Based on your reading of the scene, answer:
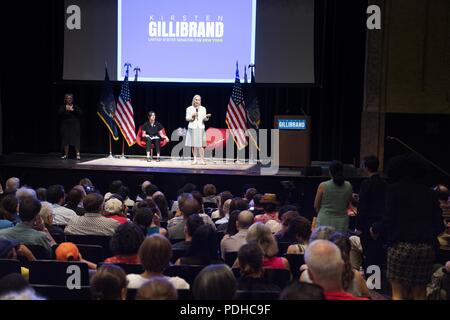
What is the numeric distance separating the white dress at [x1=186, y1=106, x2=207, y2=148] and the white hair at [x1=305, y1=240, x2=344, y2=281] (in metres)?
8.07

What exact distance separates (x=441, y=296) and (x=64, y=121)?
9.28m

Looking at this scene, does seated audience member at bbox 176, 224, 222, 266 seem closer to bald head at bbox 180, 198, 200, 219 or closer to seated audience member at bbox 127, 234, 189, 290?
seated audience member at bbox 127, 234, 189, 290

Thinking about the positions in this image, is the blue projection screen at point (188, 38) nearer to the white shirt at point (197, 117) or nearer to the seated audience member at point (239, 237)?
the white shirt at point (197, 117)

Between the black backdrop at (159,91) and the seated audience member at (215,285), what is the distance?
9.72 meters

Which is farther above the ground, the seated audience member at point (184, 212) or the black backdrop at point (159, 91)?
the black backdrop at point (159, 91)

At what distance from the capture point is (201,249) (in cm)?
429

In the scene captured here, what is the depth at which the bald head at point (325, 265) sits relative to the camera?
288cm

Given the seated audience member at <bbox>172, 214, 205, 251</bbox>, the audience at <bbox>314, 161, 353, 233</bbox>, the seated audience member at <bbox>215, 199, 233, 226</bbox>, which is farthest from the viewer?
the seated audience member at <bbox>215, 199, 233, 226</bbox>

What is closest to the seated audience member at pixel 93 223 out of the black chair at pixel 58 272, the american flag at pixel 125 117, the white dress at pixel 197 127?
the black chair at pixel 58 272

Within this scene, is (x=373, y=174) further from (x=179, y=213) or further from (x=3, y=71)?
(x=3, y=71)

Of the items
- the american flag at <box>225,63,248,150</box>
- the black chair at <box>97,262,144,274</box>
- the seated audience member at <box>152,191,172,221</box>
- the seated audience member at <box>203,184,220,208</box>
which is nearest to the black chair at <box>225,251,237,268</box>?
the black chair at <box>97,262,144,274</box>

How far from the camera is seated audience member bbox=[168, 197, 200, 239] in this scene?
17.6 ft

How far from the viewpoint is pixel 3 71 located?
1379 cm
